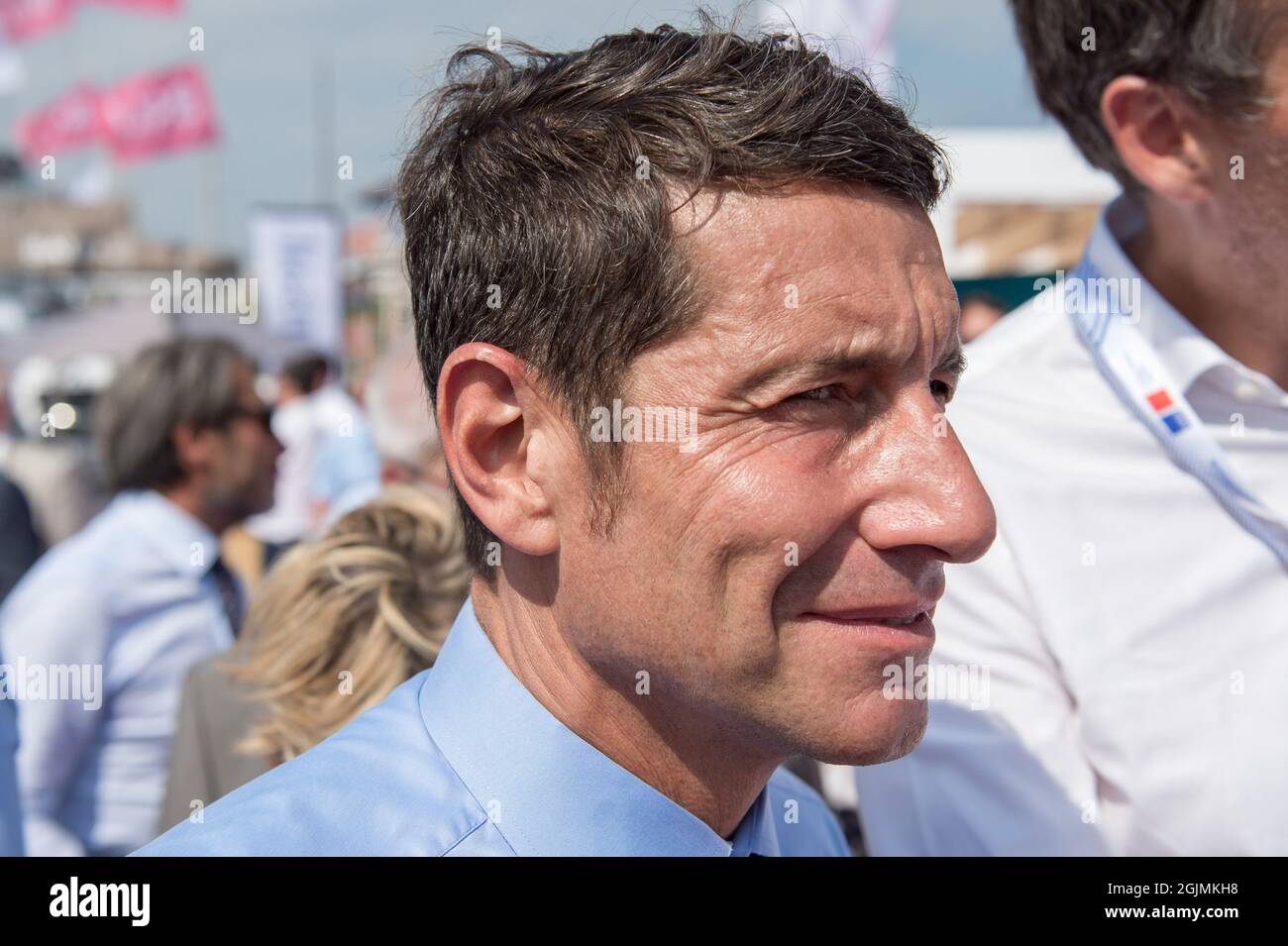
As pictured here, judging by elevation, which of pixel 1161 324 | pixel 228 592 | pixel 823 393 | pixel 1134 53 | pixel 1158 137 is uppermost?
pixel 1134 53

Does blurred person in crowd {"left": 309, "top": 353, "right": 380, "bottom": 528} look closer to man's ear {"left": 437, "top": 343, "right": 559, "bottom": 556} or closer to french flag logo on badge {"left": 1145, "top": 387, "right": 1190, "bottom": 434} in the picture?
french flag logo on badge {"left": 1145, "top": 387, "right": 1190, "bottom": 434}

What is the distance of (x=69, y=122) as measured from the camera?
18.4 m

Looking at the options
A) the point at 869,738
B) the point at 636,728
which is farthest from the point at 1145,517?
the point at 636,728

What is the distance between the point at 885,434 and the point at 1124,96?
1.22 metres

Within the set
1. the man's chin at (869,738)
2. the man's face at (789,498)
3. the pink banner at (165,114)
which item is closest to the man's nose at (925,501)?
the man's face at (789,498)

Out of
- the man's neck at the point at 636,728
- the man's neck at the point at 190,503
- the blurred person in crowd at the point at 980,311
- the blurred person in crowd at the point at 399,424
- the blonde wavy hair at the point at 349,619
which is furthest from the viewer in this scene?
the blurred person in crowd at the point at 980,311

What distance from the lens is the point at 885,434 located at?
1436mm

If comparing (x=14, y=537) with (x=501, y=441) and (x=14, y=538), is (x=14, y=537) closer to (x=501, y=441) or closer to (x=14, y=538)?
(x=14, y=538)

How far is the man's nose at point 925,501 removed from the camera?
1404mm

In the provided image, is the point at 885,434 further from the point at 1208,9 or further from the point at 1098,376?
the point at 1208,9

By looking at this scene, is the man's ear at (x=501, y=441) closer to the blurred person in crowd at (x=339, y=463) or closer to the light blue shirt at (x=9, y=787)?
A: the light blue shirt at (x=9, y=787)

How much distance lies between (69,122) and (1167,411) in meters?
19.5

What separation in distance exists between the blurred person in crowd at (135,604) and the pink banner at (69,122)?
15.1 metres
